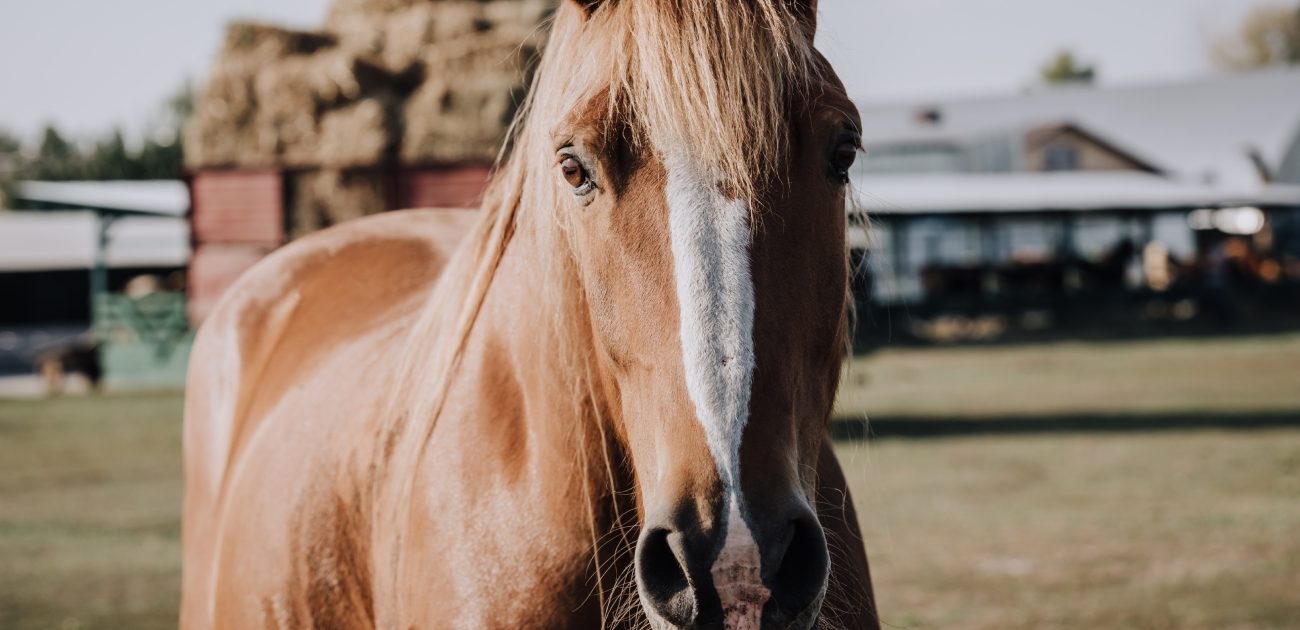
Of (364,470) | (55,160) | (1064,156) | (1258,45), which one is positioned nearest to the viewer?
(364,470)

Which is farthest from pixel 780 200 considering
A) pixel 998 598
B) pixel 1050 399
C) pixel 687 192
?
pixel 1050 399

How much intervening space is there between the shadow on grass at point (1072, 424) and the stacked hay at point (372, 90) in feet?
17.6

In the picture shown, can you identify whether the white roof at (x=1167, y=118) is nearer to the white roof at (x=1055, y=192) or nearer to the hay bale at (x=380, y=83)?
the white roof at (x=1055, y=192)

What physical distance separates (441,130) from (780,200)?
11849 mm

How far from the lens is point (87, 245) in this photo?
1231 inches

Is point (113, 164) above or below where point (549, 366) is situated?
above

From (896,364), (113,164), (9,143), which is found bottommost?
(896,364)

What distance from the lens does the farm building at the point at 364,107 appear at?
13.0m

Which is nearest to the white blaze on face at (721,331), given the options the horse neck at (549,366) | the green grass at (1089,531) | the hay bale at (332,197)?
the horse neck at (549,366)

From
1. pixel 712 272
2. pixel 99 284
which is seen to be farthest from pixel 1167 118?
pixel 712 272

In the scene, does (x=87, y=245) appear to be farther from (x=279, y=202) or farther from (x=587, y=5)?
(x=587, y=5)

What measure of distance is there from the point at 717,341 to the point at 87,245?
33.5m

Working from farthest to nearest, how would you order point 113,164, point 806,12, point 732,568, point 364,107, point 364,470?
1. point 113,164
2. point 364,107
3. point 364,470
4. point 806,12
5. point 732,568

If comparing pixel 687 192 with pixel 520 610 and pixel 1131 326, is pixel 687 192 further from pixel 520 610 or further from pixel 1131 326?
pixel 1131 326
